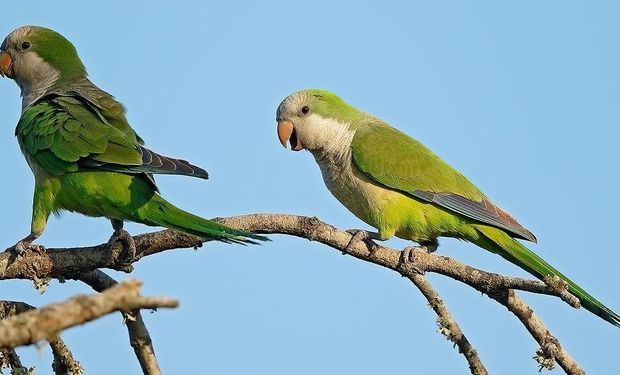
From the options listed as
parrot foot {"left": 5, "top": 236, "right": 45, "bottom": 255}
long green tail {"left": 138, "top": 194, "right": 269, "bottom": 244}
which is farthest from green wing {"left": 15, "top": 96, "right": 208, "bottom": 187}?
parrot foot {"left": 5, "top": 236, "right": 45, "bottom": 255}

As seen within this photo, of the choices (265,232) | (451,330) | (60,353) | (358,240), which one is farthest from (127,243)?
(451,330)

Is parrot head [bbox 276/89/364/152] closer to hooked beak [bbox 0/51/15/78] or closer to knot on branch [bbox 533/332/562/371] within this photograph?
hooked beak [bbox 0/51/15/78]

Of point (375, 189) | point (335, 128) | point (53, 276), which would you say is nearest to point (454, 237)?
point (375, 189)

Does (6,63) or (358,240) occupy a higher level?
(6,63)

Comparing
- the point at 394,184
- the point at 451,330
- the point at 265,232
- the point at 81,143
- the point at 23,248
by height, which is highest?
the point at 394,184

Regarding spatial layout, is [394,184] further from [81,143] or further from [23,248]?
[23,248]

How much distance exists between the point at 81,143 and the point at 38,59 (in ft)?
5.42

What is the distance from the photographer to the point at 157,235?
505 cm

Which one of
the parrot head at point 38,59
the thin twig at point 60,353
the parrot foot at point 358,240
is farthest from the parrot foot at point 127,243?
the parrot head at point 38,59

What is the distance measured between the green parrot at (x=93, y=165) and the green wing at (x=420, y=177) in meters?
1.97

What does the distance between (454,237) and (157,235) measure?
2935mm

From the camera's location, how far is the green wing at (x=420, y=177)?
22.3 ft

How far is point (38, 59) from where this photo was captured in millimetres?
7035

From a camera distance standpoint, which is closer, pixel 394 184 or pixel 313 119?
pixel 394 184
